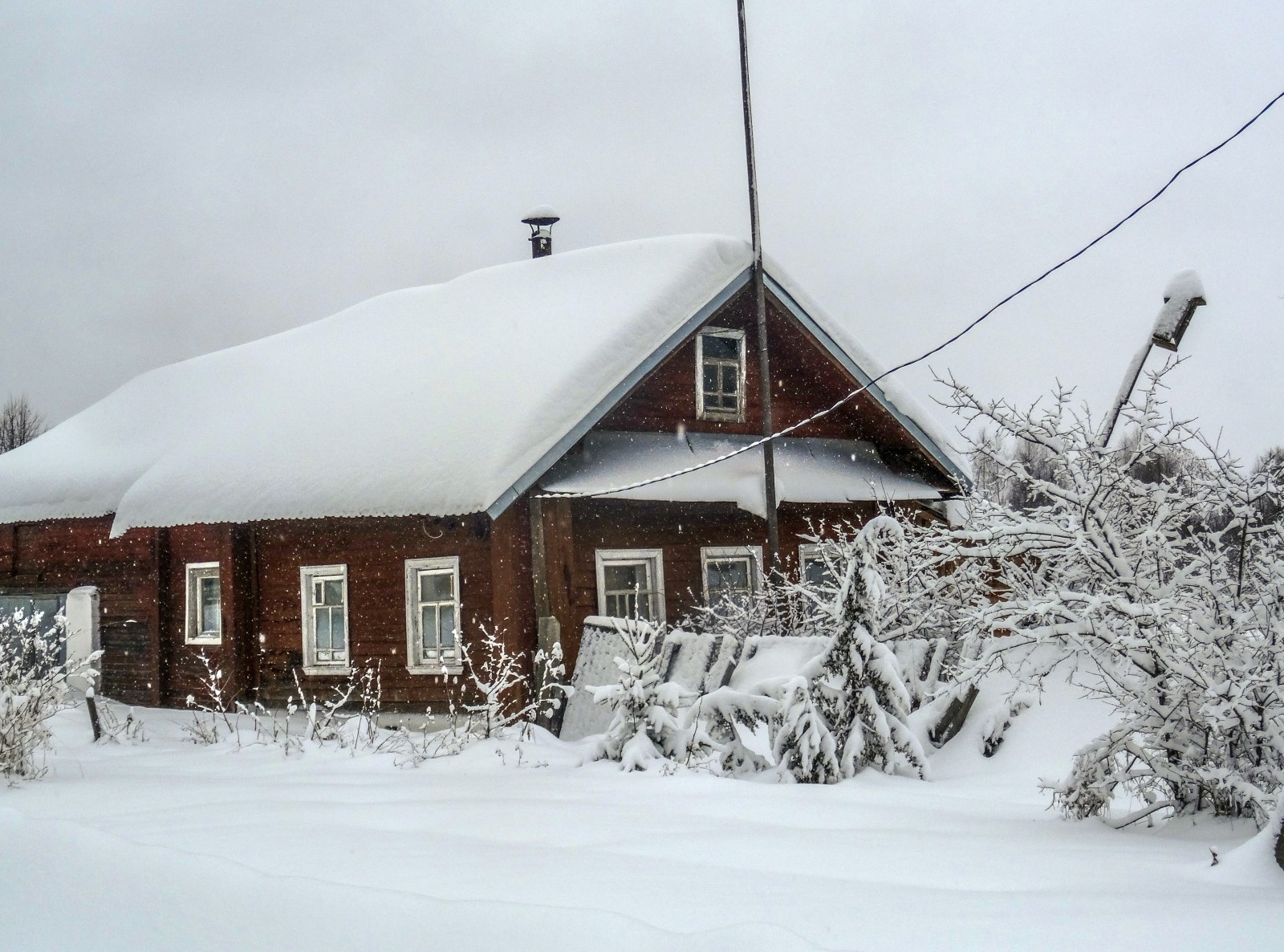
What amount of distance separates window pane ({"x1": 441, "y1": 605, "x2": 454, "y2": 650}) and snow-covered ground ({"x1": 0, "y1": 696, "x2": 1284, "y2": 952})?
5.86 metres

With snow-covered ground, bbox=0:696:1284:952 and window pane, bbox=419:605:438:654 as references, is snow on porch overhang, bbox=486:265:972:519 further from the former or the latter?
snow-covered ground, bbox=0:696:1284:952

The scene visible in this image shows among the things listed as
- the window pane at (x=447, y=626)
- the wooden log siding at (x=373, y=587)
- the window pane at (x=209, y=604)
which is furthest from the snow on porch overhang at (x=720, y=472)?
the window pane at (x=209, y=604)

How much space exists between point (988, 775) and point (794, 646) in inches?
71.4

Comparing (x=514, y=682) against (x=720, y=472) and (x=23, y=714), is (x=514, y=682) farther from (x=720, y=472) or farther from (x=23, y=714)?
(x=23, y=714)

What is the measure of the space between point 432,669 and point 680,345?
4.62m

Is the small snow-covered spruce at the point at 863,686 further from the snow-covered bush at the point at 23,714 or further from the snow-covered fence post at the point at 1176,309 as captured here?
the snow-covered bush at the point at 23,714

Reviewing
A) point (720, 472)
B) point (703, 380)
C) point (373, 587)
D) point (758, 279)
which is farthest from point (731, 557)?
point (373, 587)

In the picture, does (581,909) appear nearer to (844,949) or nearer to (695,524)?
(844,949)

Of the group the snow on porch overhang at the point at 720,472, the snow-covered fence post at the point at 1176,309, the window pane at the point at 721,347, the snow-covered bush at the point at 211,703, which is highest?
the window pane at the point at 721,347

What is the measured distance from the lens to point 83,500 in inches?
674

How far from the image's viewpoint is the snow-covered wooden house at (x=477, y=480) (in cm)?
1291

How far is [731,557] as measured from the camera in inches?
598

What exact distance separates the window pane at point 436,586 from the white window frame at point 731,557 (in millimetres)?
3021

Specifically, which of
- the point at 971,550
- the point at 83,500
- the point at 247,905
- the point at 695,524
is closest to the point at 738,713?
the point at 971,550
